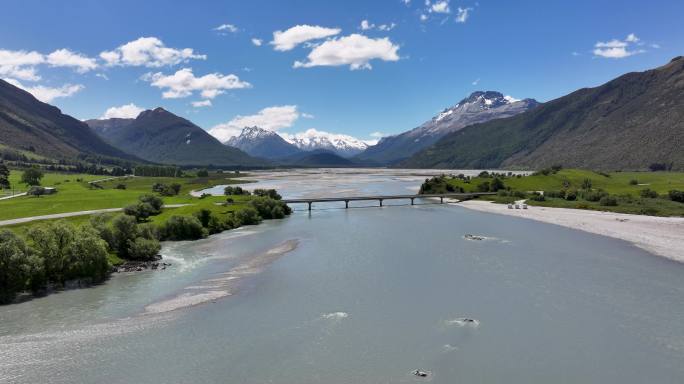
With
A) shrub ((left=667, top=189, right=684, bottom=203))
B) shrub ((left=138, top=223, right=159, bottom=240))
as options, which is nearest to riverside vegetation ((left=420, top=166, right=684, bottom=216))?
shrub ((left=667, top=189, right=684, bottom=203))

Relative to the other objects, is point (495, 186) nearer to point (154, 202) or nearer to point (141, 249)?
point (154, 202)

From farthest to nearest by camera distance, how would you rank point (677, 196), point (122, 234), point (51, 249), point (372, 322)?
point (677, 196) < point (122, 234) < point (51, 249) < point (372, 322)

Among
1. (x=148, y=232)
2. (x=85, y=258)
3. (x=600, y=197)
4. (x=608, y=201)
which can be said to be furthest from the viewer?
(x=600, y=197)

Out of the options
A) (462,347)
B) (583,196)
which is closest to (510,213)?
(583,196)

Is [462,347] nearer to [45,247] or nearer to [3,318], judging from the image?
[3,318]

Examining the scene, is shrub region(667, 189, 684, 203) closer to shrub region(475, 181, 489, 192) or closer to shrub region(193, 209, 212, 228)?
shrub region(475, 181, 489, 192)

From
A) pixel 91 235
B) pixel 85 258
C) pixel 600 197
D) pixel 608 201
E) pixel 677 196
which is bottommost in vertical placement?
pixel 608 201

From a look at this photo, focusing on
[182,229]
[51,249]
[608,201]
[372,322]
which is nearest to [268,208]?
[182,229]
